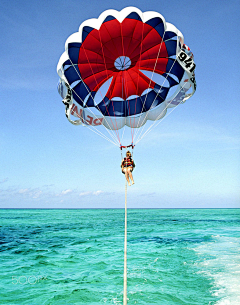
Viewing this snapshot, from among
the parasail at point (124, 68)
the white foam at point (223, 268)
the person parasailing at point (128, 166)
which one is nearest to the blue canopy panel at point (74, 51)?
the parasail at point (124, 68)

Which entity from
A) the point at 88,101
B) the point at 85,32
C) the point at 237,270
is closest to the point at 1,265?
the point at 88,101

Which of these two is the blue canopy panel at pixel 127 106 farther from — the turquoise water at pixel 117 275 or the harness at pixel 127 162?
the turquoise water at pixel 117 275

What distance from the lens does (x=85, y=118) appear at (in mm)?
11352

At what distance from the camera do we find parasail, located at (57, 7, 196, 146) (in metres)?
8.66

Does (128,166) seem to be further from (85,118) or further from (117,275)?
(85,118)

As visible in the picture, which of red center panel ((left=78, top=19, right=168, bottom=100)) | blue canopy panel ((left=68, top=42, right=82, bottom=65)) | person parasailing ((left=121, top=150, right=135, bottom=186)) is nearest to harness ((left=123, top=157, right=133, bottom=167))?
person parasailing ((left=121, top=150, right=135, bottom=186))

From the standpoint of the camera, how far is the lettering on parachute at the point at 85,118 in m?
10.8

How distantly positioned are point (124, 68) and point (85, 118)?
10.0 ft

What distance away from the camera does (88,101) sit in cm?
1134

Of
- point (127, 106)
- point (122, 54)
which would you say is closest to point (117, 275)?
point (127, 106)

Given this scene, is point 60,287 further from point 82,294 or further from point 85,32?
point 85,32

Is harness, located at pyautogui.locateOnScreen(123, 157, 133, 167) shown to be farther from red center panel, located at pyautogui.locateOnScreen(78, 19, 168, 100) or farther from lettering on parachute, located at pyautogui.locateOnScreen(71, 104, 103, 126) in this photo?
red center panel, located at pyautogui.locateOnScreen(78, 19, 168, 100)

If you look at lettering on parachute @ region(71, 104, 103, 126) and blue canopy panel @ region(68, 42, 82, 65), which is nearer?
blue canopy panel @ region(68, 42, 82, 65)

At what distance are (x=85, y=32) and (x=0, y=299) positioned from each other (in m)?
9.23
